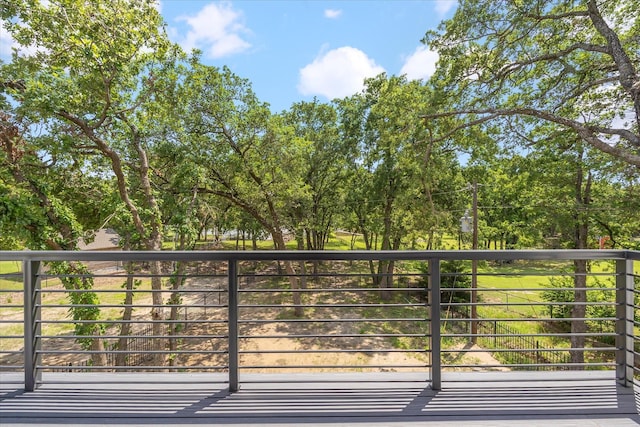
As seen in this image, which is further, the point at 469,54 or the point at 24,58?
the point at 469,54

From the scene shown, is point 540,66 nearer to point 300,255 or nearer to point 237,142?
point 300,255

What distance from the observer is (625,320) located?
6.48ft

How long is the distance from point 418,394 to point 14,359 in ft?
43.0

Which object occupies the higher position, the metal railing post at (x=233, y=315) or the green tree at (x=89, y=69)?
the green tree at (x=89, y=69)

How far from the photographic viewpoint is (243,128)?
8.48 meters

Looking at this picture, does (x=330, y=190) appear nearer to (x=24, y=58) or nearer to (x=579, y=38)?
(x=579, y=38)

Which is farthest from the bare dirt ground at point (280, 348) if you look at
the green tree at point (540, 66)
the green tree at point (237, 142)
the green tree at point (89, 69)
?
the green tree at point (540, 66)

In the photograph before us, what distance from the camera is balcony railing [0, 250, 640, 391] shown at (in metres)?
1.87

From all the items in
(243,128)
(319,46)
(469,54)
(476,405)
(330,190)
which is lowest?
(476,405)

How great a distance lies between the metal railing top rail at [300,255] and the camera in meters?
1.84

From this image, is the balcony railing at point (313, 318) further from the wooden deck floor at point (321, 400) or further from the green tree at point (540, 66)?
the green tree at point (540, 66)

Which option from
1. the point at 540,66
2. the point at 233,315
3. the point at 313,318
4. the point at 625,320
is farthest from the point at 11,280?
the point at 540,66

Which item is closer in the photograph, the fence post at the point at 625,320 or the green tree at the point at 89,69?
the fence post at the point at 625,320

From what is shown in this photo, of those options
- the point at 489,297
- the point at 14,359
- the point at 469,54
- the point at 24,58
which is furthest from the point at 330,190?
the point at 14,359
